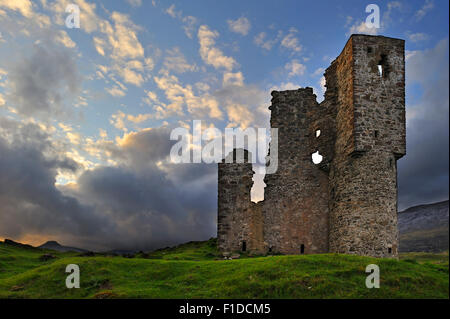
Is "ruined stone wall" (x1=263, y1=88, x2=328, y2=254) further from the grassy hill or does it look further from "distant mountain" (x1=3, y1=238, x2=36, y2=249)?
"distant mountain" (x1=3, y1=238, x2=36, y2=249)

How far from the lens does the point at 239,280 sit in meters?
17.8

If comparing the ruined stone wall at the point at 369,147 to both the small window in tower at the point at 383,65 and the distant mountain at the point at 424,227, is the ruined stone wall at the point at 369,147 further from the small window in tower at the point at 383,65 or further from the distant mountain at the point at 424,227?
the distant mountain at the point at 424,227

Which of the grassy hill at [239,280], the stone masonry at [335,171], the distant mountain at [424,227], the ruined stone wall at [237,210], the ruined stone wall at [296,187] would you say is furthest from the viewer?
the distant mountain at [424,227]

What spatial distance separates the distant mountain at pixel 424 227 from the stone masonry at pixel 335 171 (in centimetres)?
4665

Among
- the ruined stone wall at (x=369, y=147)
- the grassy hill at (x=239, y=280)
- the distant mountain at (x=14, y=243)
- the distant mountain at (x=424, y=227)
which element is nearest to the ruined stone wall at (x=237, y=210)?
the ruined stone wall at (x=369, y=147)

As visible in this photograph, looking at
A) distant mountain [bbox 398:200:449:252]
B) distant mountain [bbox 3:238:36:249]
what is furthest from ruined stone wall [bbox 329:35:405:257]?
distant mountain [bbox 398:200:449:252]

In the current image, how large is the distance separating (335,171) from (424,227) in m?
78.6

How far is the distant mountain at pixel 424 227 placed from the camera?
7636 centimetres

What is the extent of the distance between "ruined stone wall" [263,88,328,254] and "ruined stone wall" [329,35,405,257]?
2.64 m

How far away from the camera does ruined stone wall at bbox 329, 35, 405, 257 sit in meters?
26.3

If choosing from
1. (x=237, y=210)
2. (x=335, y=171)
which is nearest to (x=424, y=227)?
(x=335, y=171)

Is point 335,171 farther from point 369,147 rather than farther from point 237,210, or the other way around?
point 237,210
